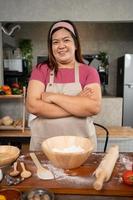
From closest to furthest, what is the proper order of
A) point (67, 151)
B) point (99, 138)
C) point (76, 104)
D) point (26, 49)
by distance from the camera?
1. point (67, 151)
2. point (76, 104)
3. point (99, 138)
4. point (26, 49)

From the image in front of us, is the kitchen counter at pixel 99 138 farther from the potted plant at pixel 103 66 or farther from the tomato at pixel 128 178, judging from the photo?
the potted plant at pixel 103 66

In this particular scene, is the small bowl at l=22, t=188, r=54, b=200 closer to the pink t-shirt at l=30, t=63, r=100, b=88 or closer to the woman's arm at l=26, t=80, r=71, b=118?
the woman's arm at l=26, t=80, r=71, b=118

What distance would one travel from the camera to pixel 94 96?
4.70 feet

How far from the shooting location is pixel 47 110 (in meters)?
1.40

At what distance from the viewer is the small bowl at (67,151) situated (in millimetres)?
976

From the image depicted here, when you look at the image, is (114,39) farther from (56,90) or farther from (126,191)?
(126,191)

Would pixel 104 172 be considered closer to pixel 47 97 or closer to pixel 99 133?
pixel 47 97

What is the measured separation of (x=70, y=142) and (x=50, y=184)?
30 centimetres

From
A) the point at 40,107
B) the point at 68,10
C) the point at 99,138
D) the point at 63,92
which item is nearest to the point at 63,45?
the point at 63,92

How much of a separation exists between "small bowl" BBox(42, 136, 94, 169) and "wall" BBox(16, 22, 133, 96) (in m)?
3.58

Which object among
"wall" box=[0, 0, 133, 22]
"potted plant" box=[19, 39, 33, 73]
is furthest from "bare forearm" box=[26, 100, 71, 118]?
"potted plant" box=[19, 39, 33, 73]

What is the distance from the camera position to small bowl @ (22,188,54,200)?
2.62 ft

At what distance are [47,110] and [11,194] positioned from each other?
0.64 m

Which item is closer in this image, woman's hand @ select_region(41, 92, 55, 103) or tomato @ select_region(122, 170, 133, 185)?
tomato @ select_region(122, 170, 133, 185)
